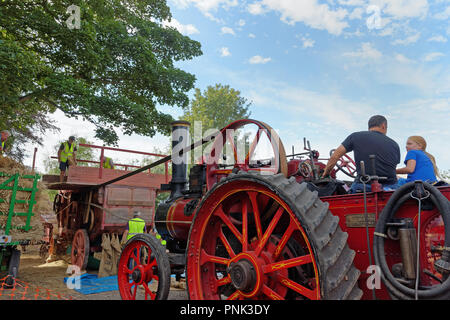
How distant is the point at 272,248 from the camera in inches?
94.8

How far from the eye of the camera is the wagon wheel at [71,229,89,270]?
8016mm

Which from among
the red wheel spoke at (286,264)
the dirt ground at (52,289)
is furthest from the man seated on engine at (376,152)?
the dirt ground at (52,289)

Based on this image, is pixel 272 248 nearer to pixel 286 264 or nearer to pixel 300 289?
pixel 286 264

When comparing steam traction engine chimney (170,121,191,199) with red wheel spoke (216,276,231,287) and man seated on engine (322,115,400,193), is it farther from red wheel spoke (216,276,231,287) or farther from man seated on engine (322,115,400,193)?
man seated on engine (322,115,400,193)

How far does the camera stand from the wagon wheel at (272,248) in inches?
72.2

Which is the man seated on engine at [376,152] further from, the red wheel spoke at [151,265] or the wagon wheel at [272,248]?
the red wheel spoke at [151,265]

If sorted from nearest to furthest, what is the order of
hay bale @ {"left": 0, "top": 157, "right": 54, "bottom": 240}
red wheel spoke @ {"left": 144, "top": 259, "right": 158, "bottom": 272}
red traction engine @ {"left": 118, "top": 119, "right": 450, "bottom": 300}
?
red traction engine @ {"left": 118, "top": 119, "right": 450, "bottom": 300}, red wheel spoke @ {"left": 144, "top": 259, "right": 158, "bottom": 272}, hay bale @ {"left": 0, "top": 157, "right": 54, "bottom": 240}

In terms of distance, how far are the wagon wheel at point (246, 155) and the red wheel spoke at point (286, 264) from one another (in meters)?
0.76

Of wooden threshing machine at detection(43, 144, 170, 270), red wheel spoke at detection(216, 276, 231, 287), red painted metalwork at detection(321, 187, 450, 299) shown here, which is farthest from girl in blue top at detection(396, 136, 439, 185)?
wooden threshing machine at detection(43, 144, 170, 270)

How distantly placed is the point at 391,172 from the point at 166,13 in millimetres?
12987

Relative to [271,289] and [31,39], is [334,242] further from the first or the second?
[31,39]

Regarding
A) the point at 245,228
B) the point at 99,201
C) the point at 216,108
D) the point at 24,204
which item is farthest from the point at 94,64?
the point at 216,108

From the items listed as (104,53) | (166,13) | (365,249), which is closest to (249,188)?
(365,249)

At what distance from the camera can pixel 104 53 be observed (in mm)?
9141
